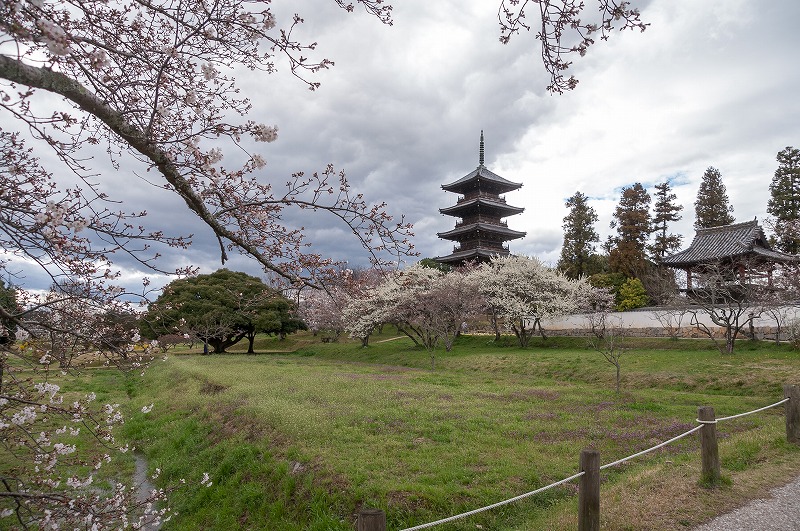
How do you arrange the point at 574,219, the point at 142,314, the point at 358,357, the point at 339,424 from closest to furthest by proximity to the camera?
the point at 142,314 → the point at 339,424 → the point at 358,357 → the point at 574,219

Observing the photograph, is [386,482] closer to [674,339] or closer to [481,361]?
[481,361]

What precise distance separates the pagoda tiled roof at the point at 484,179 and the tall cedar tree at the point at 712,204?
15.4 meters

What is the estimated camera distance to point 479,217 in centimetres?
4059

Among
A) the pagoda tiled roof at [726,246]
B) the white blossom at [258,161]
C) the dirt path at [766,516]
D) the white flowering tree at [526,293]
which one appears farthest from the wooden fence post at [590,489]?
the pagoda tiled roof at [726,246]

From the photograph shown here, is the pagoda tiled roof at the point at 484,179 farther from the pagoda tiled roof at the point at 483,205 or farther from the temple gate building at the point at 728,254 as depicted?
the temple gate building at the point at 728,254

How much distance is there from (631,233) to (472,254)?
42.7 feet

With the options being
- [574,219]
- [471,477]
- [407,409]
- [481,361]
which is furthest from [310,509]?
[574,219]

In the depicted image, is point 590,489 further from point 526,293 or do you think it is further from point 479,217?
point 479,217

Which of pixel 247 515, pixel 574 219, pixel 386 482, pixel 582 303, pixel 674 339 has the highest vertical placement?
pixel 574 219

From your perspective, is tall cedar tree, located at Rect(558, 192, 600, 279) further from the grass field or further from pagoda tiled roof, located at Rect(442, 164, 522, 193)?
the grass field

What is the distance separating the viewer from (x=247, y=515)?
7.30 m

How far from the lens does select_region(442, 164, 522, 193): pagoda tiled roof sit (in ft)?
135

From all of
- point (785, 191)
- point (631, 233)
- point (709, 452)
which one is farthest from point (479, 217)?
point (709, 452)

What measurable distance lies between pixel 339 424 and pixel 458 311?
65.3 ft
